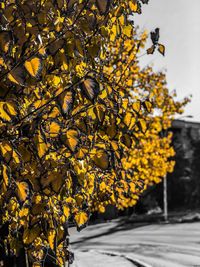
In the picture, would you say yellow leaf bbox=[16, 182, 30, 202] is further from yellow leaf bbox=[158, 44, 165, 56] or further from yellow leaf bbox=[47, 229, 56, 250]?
yellow leaf bbox=[158, 44, 165, 56]

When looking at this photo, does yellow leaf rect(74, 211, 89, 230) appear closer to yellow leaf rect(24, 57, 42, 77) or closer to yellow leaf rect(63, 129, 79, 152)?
yellow leaf rect(63, 129, 79, 152)

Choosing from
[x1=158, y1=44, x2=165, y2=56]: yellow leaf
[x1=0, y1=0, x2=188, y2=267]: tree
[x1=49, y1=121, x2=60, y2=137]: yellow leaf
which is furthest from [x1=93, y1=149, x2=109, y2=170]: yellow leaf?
[x1=158, y1=44, x2=165, y2=56]: yellow leaf

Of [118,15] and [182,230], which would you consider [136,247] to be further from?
[118,15]

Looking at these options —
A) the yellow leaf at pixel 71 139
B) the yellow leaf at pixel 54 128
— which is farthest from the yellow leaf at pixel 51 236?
the yellow leaf at pixel 71 139

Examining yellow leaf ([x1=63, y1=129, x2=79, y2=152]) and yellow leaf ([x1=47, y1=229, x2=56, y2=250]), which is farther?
yellow leaf ([x1=47, y1=229, x2=56, y2=250])

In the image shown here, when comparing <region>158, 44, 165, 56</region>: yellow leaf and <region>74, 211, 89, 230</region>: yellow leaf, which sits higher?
<region>158, 44, 165, 56</region>: yellow leaf

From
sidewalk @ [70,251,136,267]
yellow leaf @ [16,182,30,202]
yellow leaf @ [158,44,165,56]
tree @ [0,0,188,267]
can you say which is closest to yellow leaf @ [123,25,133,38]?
tree @ [0,0,188,267]

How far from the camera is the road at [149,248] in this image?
19109 millimetres

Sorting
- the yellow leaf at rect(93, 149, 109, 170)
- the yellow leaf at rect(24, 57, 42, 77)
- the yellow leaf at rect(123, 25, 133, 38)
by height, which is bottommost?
the yellow leaf at rect(93, 149, 109, 170)

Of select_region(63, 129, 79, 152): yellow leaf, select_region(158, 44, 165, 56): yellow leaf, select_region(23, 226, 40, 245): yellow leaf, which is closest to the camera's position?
select_region(63, 129, 79, 152): yellow leaf

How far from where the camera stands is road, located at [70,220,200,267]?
19.1m

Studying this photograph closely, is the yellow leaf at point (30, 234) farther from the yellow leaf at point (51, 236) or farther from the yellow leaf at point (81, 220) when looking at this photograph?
the yellow leaf at point (81, 220)

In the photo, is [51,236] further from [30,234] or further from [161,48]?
[161,48]

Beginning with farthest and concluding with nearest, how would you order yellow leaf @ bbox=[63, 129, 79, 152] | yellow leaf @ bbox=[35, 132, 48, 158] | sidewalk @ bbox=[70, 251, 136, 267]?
sidewalk @ bbox=[70, 251, 136, 267], yellow leaf @ bbox=[35, 132, 48, 158], yellow leaf @ bbox=[63, 129, 79, 152]
